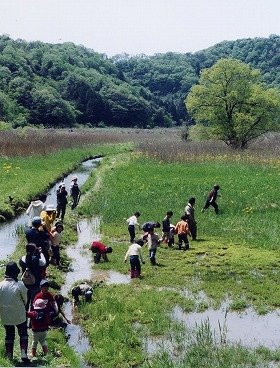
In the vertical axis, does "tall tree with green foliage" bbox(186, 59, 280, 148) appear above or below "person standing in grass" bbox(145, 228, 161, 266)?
above

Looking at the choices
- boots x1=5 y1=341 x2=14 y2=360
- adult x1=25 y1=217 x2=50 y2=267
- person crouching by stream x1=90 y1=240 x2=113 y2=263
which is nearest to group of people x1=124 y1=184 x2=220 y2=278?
person crouching by stream x1=90 y1=240 x2=113 y2=263

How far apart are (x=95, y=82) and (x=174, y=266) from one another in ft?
331

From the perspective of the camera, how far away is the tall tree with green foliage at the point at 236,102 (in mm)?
48781

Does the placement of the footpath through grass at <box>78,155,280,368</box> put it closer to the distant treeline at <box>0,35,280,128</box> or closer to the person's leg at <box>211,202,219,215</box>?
the person's leg at <box>211,202,219,215</box>

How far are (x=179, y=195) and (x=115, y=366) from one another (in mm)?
16702

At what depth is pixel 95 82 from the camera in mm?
112750

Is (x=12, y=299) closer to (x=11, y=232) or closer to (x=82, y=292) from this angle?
(x=82, y=292)

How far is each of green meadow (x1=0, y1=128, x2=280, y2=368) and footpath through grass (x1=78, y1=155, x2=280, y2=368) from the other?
3 cm

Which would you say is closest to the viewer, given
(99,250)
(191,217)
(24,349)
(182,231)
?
(24,349)

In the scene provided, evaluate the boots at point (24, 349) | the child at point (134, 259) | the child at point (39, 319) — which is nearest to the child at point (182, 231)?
the child at point (134, 259)

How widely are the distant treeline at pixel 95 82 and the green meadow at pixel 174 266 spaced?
166 feet

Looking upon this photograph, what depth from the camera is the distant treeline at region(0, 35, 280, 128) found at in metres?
87.9

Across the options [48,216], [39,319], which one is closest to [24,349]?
[39,319]

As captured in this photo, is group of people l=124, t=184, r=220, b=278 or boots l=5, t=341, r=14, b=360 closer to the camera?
boots l=5, t=341, r=14, b=360
